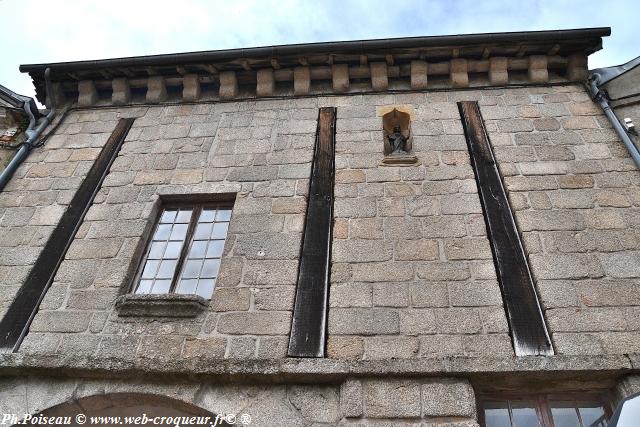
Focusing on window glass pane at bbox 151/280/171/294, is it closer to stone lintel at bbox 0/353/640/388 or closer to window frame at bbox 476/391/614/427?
stone lintel at bbox 0/353/640/388

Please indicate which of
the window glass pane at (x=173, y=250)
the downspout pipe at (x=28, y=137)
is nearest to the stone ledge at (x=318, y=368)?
the window glass pane at (x=173, y=250)

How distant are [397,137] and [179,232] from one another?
8.63ft

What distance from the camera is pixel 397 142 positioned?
5297 millimetres

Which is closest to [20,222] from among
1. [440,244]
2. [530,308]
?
[440,244]

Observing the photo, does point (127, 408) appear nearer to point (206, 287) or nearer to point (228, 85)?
point (206, 287)

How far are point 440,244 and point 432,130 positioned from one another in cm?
174

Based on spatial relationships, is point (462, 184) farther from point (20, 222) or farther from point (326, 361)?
point (20, 222)

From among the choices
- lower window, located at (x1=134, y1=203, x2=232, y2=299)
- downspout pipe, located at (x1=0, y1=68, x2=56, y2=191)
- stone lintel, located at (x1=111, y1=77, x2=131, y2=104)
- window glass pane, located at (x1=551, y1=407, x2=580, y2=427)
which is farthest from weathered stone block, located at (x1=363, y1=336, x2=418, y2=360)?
stone lintel, located at (x1=111, y1=77, x2=131, y2=104)

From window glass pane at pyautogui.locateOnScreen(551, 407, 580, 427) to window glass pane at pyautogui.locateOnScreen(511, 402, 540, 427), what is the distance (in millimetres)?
125

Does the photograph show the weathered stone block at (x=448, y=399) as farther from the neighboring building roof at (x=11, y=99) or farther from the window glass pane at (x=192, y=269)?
the neighboring building roof at (x=11, y=99)

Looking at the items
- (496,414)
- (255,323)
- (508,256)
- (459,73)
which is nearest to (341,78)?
(459,73)

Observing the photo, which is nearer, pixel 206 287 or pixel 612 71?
pixel 206 287

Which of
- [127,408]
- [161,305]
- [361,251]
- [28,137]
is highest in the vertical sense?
[28,137]

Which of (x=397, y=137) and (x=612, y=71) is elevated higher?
(x=612, y=71)
